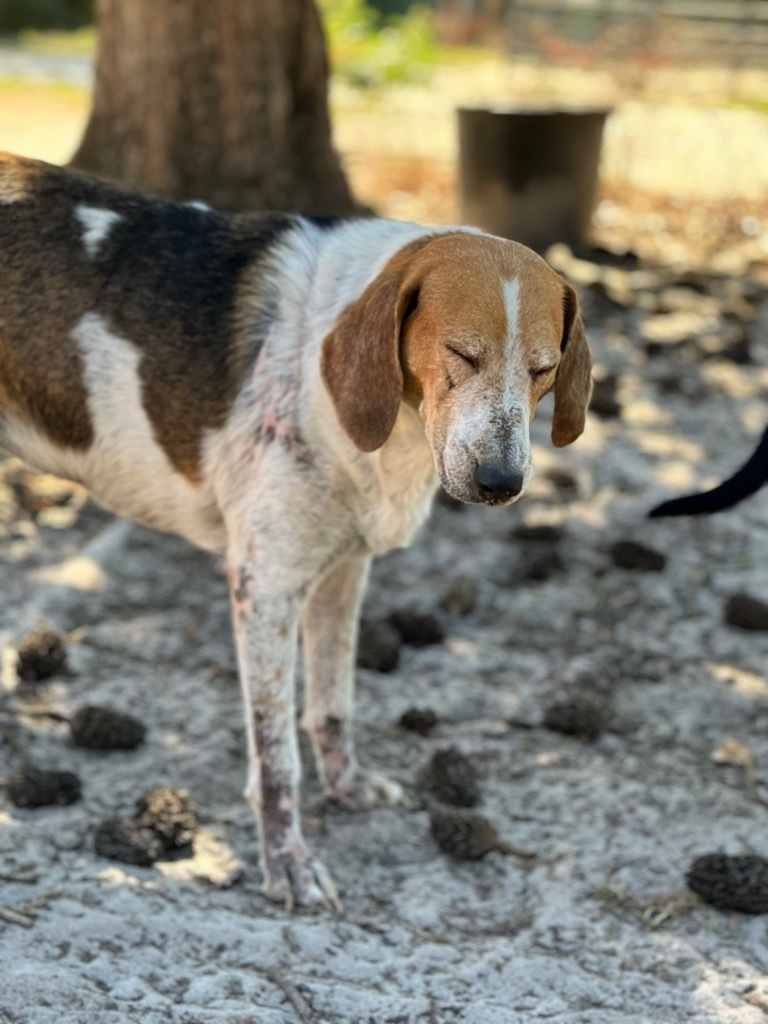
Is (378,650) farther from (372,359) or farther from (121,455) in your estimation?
(372,359)

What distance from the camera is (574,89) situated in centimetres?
1741

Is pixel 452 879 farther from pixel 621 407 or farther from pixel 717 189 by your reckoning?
pixel 717 189

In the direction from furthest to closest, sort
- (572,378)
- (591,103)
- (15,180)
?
(591,103) < (15,180) < (572,378)

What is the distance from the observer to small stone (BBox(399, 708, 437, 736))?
393 cm

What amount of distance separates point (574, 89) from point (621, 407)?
12595 mm

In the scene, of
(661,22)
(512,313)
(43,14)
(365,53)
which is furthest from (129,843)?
(43,14)

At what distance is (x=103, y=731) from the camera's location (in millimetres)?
3650

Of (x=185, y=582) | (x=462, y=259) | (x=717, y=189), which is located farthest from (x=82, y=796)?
(x=717, y=189)

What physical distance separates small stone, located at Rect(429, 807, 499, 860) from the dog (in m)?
0.35

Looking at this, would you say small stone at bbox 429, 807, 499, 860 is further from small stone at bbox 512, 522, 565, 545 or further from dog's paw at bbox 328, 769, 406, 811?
small stone at bbox 512, 522, 565, 545

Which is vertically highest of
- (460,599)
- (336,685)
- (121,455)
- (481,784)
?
(121,455)

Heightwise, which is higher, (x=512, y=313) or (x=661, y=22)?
(x=661, y=22)

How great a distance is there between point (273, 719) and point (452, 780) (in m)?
0.70

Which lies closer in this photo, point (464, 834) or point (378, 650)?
point (464, 834)
